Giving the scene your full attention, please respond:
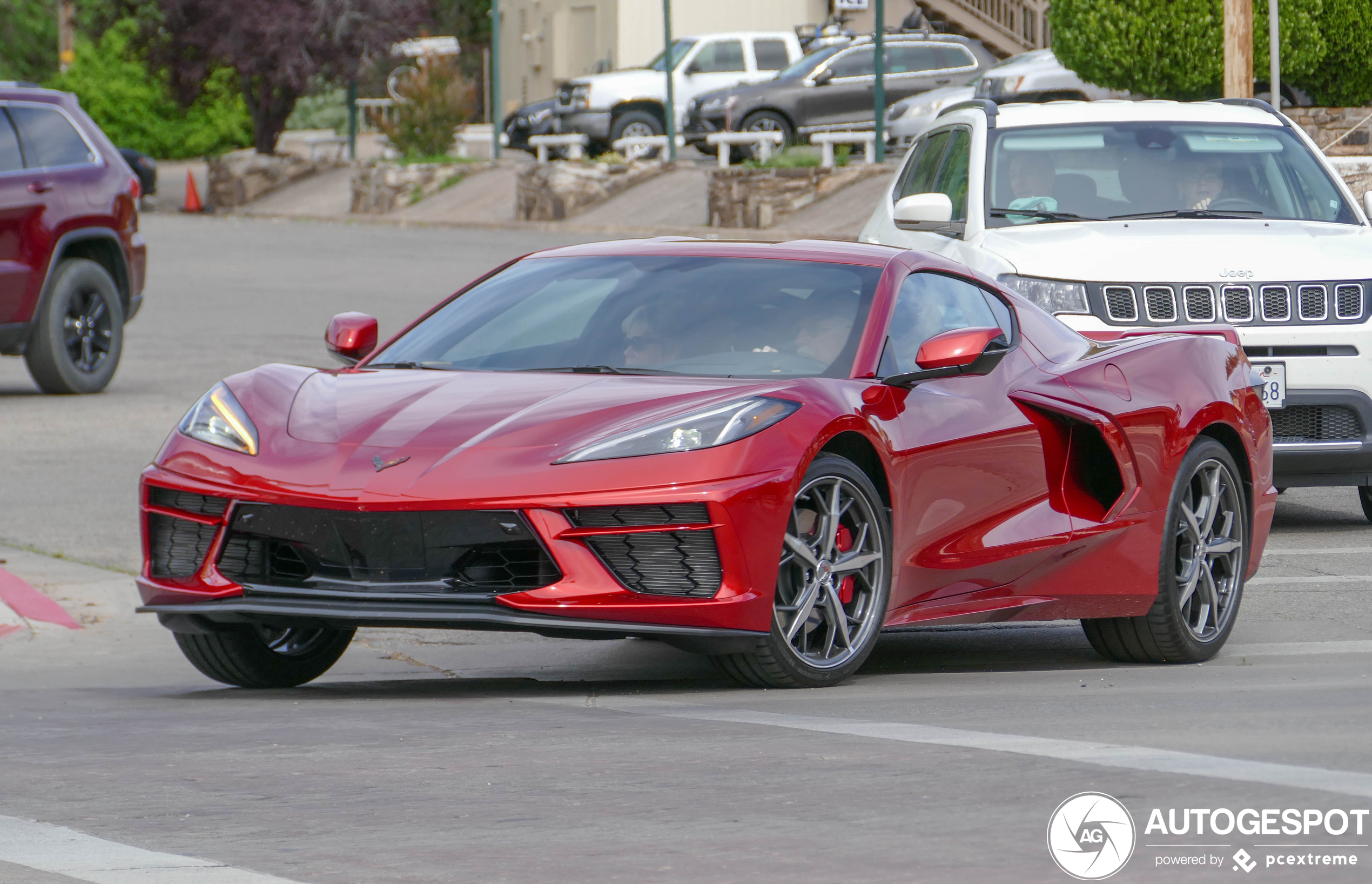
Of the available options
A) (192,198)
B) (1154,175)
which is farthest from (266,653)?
(192,198)

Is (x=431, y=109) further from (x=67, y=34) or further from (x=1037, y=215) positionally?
(x=1037, y=215)

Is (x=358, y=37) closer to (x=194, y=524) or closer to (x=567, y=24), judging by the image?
(x=567, y=24)

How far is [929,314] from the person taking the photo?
7121 mm

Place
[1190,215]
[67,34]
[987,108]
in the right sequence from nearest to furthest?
1. [1190,215]
2. [987,108]
3. [67,34]

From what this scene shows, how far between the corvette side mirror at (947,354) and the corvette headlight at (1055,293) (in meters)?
3.21

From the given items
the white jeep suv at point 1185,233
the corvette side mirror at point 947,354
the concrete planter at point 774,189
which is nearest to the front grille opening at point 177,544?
the corvette side mirror at point 947,354

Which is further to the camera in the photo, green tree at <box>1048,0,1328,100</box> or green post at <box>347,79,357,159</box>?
green post at <box>347,79,357,159</box>

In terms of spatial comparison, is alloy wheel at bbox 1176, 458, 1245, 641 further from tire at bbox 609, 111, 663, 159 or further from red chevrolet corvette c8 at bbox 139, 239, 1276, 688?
tire at bbox 609, 111, 663, 159

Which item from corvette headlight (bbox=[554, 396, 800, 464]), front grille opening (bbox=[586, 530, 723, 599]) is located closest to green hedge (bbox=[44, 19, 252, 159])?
corvette headlight (bbox=[554, 396, 800, 464])

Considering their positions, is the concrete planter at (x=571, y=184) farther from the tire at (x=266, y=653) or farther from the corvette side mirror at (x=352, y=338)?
the tire at (x=266, y=653)

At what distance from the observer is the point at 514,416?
20.3 ft

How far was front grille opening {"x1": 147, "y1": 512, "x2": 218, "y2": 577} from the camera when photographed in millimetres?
6297

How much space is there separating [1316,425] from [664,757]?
18.4 feet
